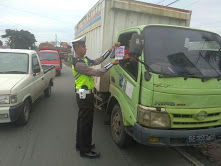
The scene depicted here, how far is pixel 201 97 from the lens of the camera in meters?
2.36

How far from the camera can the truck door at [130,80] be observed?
2.56 meters

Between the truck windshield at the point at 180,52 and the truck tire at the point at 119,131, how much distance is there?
3.98 feet

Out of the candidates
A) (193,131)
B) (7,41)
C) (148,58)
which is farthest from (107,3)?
(7,41)

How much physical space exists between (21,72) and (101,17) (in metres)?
2.43

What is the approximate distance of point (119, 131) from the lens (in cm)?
327

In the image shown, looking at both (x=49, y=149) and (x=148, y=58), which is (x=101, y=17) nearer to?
(x=148, y=58)

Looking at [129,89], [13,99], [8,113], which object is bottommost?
[8,113]

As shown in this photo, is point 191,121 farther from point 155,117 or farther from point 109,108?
point 109,108

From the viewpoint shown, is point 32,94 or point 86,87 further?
point 32,94

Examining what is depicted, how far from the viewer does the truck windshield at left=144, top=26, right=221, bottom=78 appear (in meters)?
2.49

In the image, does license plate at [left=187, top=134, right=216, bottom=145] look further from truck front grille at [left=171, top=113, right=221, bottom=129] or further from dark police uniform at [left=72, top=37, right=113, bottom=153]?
dark police uniform at [left=72, top=37, right=113, bottom=153]

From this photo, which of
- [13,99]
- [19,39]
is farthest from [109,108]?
[19,39]

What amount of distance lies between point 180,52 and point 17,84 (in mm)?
3313

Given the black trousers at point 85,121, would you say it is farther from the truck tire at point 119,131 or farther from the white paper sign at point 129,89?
the white paper sign at point 129,89
